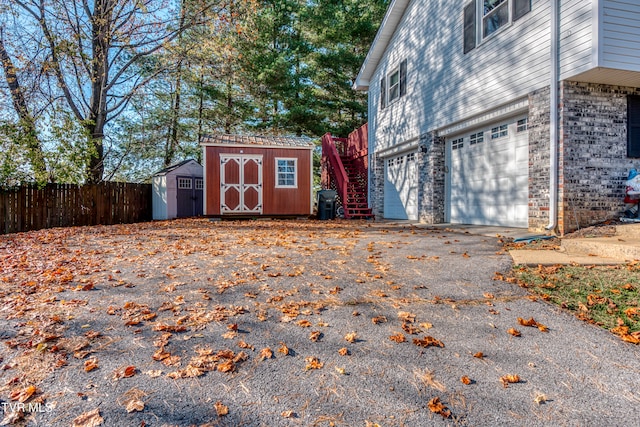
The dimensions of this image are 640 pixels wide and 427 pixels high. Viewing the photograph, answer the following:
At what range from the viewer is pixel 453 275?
3.77 meters

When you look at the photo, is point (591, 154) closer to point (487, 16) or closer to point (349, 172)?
point (487, 16)

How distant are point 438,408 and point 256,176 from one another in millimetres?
11714

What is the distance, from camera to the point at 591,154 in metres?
5.75

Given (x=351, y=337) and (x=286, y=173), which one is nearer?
(x=351, y=337)

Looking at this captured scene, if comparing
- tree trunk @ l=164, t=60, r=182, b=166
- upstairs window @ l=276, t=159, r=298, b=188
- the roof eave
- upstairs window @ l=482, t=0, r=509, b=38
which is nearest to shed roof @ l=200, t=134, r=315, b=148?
upstairs window @ l=276, t=159, r=298, b=188

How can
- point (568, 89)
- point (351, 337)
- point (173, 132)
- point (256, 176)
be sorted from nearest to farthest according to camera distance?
point (351, 337) → point (568, 89) → point (256, 176) → point (173, 132)

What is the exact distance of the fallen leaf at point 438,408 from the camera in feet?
5.28

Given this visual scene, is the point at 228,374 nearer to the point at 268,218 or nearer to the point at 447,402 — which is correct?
the point at 447,402

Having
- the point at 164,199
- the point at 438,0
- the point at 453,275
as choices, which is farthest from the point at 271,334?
the point at 164,199

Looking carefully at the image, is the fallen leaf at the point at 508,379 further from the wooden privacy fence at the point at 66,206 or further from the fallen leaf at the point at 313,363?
the wooden privacy fence at the point at 66,206

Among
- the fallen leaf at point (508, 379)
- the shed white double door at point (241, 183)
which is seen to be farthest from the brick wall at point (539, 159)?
the shed white double door at point (241, 183)

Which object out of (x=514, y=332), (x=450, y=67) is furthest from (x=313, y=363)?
(x=450, y=67)

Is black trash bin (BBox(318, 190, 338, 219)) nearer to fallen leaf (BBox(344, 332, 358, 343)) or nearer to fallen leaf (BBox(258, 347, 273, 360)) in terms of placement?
fallen leaf (BBox(344, 332, 358, 343))

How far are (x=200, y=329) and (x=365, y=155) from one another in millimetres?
12727
